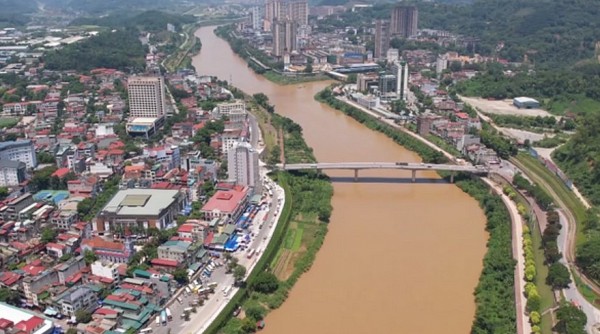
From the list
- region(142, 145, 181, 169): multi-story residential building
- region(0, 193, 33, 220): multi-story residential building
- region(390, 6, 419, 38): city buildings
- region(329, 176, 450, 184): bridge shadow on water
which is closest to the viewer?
region(0, 193, 33, 220): multi-story residential building

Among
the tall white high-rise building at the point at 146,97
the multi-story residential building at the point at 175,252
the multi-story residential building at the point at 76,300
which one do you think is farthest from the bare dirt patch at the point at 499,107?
the multi-story residential building at the point at 76,300

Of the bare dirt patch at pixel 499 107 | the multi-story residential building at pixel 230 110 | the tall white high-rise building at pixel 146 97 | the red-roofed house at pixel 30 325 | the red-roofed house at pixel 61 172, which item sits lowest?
the red-roofed house at pixel 30 325

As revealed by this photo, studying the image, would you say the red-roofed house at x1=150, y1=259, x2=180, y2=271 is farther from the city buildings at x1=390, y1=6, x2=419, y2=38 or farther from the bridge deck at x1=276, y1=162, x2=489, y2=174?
the city buildings at x1=390, y1=6, x2=419, y2=38

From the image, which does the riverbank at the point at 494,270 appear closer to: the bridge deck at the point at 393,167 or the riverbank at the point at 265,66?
the bridge deck at the point at 393,167

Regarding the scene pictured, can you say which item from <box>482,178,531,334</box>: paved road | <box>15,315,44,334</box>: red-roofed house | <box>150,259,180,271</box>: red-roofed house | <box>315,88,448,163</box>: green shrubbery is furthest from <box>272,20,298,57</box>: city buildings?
<box>15,315,44,334</box>: red-roofed house

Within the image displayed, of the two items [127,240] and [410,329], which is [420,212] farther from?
[127,240]
